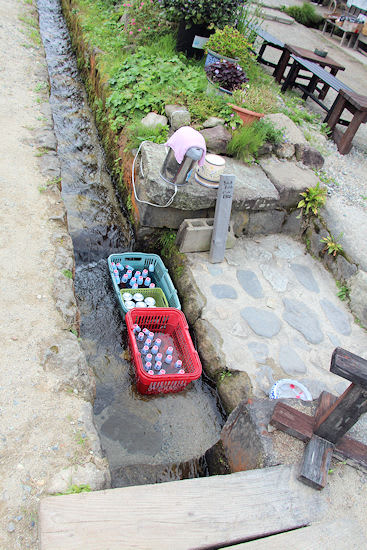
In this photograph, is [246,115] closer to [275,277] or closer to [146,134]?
[146,134]

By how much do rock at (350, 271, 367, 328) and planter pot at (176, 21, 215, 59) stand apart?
526 centimetres

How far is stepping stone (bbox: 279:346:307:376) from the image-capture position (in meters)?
3.92

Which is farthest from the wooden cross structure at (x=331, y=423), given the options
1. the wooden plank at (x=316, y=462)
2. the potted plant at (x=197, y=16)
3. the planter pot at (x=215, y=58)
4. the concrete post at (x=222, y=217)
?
the potted plant at (x=197, y=16)

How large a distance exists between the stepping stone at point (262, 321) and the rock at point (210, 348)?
1.42ft

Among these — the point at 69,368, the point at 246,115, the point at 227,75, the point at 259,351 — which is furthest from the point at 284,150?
the point at 69,368

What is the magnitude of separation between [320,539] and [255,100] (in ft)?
18.2

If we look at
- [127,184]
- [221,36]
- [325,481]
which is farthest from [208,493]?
[221,36]

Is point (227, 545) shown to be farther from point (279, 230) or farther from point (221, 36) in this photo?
point (221, 36)

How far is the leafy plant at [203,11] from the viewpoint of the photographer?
21.6 ft

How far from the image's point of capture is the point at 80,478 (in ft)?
8.47

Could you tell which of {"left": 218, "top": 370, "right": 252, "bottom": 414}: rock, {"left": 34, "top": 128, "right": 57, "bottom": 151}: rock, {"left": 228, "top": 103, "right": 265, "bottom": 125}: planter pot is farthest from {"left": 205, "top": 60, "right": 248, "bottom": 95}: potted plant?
{"left": 218, "top": 370, "right": 252, "bottom": 414}: rock

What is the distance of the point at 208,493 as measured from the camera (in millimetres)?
2477

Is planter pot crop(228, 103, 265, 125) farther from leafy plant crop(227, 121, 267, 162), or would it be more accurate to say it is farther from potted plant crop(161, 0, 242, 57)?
potted plant crop(161, 0, 242, 57)

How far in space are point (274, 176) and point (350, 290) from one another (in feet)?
6.07
